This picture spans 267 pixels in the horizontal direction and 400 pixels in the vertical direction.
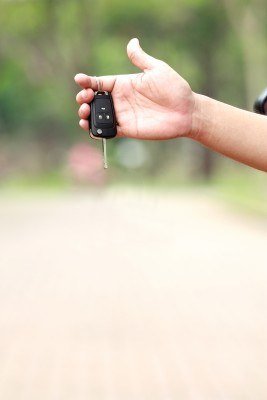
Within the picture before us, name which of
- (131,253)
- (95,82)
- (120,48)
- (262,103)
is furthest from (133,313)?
(120,48)

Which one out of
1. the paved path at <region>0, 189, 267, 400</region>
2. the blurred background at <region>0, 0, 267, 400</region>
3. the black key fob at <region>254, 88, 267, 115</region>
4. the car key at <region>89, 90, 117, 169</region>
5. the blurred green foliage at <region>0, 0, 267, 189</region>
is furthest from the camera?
the blurred green foliage at <region>0, 0, 267, 189</region>

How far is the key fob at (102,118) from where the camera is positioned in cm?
308

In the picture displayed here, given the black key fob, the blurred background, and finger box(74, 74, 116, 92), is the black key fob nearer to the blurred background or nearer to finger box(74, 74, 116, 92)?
finger box(74, 74, 116, 92)

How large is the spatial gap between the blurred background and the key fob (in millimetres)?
4540

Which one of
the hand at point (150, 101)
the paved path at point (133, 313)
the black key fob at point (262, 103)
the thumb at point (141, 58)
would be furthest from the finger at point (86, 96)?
the paved path at point (133, 313)

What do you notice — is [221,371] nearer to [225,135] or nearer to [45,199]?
[225,135]

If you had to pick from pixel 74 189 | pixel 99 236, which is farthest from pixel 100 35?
pixel 99 236

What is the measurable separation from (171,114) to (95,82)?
0.21 meters

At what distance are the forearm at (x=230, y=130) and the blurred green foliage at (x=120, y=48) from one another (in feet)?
116

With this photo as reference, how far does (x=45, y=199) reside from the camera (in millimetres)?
37750

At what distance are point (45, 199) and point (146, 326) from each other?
90.1 ft

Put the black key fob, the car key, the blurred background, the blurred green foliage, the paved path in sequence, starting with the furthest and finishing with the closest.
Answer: the blurred green foliage → the blurred background → the paved path → the black key fob → the car key

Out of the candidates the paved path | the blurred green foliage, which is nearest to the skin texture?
the paved path

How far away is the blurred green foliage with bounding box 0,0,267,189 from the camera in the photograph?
1973 inches
